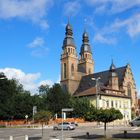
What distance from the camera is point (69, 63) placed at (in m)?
128

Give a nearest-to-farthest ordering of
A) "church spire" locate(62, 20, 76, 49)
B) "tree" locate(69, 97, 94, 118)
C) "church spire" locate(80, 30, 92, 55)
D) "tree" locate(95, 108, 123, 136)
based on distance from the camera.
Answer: "tree" locate(95, 108, 123, 136)
"tree" locate(69, 97, 94, 118)
"church spire" locate(62, 20, 76, 49)
"church spire" locate(80, 30, 92, 55)

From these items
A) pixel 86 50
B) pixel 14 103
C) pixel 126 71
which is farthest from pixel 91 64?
pixel 14 103

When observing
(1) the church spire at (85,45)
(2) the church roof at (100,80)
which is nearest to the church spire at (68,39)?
(1) the church spire at (85,45)

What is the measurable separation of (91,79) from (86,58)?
1807 cm

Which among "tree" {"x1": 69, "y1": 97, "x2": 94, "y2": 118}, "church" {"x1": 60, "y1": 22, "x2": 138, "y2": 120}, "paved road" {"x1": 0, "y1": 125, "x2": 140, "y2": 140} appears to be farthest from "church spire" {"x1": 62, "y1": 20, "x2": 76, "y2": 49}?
"paved road" {"x1": 0, "y1": 125, "x2": 140, "y2": 140}

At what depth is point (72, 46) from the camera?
13000 centimetres

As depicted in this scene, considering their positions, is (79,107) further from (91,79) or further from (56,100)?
(91,79)

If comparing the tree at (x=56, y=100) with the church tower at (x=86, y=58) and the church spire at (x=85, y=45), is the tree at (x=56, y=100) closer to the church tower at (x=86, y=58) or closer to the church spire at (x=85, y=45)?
the church tower at (x=86, y=58)

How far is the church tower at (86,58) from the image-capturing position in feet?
453

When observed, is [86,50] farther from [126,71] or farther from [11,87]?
[11,87]

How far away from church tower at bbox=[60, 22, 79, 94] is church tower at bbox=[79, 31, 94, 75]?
7572mm

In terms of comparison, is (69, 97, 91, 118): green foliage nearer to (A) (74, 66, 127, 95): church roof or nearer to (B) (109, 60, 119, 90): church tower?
(B) (109, 60, 119, 90): church tower

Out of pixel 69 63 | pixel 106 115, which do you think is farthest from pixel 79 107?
pixel 106 115

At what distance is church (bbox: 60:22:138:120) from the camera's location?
10688cm
